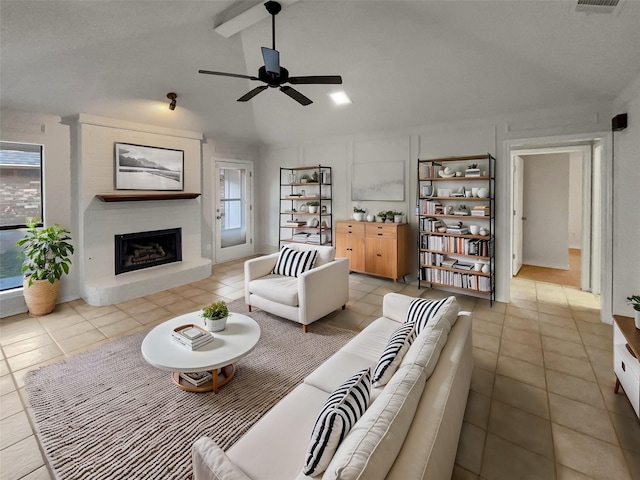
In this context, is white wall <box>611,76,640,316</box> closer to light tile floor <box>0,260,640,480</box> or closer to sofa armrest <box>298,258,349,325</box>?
light tile floor <box>0,260,640,480</box>

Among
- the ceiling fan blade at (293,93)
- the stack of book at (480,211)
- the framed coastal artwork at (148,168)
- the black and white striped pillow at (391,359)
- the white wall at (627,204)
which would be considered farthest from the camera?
the framed coastal artwork at (148,168)

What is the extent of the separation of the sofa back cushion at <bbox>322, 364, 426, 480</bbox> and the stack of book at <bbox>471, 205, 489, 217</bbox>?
3.55 m

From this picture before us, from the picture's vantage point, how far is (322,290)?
3412 mm

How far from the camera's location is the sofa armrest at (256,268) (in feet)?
12.2

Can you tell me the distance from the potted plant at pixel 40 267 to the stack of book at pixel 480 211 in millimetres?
5318

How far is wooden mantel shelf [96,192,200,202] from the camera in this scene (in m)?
4.34

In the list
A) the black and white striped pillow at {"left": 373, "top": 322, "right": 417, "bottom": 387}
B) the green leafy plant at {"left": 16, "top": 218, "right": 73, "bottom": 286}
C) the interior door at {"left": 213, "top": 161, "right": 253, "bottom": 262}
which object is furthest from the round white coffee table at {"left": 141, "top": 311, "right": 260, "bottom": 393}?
the interior door at {"left": 213, "top": 161, "right": 253, "bottom": 262}

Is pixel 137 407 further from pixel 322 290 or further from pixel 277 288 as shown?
pixel 322 290

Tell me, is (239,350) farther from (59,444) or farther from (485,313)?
(485,313)

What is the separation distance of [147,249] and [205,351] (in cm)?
360

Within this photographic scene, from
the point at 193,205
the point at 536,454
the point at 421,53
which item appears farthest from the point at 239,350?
the point at 193,205

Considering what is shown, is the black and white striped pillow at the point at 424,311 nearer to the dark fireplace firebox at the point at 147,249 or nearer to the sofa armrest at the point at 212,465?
the sofa armrest at the point at 212,465

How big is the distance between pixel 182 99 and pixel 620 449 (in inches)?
222

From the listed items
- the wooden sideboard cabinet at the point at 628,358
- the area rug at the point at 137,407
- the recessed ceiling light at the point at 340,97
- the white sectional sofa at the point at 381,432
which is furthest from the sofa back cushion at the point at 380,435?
the recessed ceiling light at the point at 340,97
